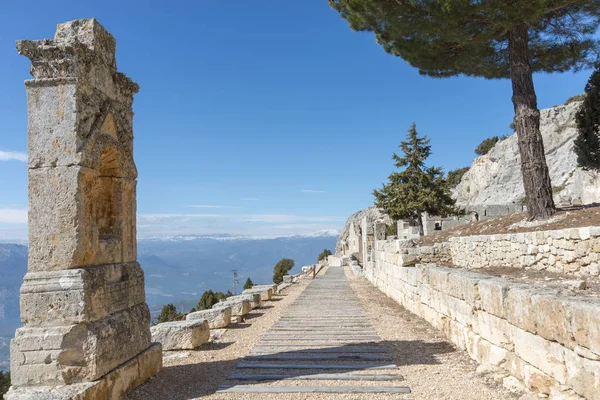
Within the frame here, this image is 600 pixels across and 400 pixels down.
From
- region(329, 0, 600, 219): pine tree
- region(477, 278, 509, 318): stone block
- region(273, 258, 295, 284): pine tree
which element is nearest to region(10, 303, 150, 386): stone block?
region(477, 278, 509, 318): stone block

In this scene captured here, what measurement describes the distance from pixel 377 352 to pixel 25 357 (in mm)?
4680

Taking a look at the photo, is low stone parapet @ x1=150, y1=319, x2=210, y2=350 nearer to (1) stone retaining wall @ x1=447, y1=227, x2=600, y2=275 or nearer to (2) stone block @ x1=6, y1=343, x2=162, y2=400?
(2) stone block @ x1=6, y1=343, x2=162, y2=400

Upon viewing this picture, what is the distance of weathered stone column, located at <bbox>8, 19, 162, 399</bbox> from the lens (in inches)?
171

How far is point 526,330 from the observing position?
4.59 m

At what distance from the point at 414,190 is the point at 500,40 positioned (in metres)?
15.9

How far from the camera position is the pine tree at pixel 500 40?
11625 millimetres

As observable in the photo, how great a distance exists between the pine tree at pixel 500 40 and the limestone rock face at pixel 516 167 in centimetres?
1241

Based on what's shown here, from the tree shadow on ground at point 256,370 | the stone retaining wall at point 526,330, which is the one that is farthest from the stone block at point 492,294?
the tree shadow on ground at point 256,370

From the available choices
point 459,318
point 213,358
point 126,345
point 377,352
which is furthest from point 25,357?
point 459,318

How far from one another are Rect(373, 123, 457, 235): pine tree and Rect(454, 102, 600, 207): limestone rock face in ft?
21.1

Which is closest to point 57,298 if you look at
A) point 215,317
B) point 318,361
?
point 318,361

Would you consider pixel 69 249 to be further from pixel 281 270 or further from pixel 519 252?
pixel 281 270

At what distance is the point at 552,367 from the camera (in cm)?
404

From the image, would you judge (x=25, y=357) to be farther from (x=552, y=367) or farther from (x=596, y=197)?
(x=596, y=197)
